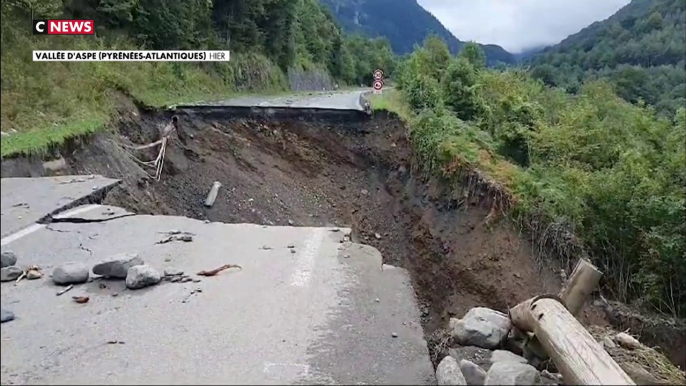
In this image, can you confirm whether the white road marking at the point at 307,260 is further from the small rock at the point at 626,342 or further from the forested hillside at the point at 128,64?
the small rock at the point at 626,342

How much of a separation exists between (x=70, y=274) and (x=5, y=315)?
1.38 metres

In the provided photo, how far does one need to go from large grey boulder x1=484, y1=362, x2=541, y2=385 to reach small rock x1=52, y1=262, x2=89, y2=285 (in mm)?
2890

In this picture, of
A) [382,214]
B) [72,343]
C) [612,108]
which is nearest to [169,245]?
[72,343]

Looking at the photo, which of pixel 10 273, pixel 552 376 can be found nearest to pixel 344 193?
pixel 552 376

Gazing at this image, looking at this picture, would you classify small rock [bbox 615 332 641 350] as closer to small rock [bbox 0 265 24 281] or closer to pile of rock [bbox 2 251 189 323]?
pile of rock [bbox 2 251 189 323]

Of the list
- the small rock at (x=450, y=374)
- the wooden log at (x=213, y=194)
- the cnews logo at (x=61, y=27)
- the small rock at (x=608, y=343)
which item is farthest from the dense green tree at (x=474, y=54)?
the cnews logo at (x=61, y=27)

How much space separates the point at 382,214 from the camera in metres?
13.8

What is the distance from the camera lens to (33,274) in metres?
3.92

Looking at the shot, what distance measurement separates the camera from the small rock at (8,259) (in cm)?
307

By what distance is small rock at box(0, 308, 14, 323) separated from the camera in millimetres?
2789

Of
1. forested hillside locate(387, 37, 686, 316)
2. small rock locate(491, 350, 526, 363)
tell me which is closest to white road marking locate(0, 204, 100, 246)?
small rock locate(491, 350, 526, 363)

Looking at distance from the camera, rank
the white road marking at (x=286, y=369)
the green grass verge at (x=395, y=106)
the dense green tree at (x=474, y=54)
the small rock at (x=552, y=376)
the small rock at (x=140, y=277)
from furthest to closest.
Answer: the dense green tree at (x=474, y=54)
the green grass verge at (x=395, y=106)
the small rock at (x=140, y=277)
the small rock at (x=552, y=376)
the white road marking at (x=286, y=369)

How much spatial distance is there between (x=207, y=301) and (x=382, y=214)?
31.6 feet

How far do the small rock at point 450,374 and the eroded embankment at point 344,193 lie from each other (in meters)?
4.82
